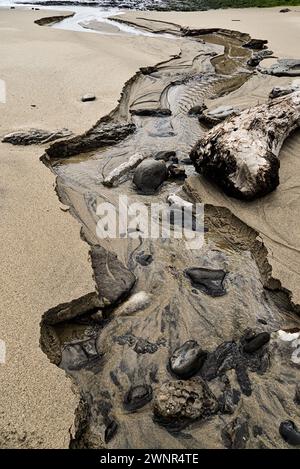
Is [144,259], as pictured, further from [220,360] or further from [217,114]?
[217,114]

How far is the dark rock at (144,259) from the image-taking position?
3085mm

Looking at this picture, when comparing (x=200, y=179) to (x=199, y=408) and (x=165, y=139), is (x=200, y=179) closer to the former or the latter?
(x=165, y=139)

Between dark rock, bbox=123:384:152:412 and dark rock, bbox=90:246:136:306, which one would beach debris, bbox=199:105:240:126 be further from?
dark rock, bbox=123:384:152:412

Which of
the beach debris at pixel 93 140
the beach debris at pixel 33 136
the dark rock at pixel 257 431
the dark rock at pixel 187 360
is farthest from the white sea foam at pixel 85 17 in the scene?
the dark rock at pixel 257 431

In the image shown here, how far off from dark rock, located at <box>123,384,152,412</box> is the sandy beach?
11.3 inches

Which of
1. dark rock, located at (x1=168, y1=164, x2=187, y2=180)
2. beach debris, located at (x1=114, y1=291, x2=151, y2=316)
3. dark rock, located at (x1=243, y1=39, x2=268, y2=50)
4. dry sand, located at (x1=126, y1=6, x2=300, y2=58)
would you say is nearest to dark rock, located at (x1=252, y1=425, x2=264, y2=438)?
beach debris, located at (x1=114, y1=291, x2=151, y2=316)

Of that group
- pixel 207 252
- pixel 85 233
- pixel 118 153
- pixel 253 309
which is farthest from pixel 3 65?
pixel 253 309

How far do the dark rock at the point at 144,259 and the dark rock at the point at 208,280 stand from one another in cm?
30

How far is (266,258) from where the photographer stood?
3.01 metres

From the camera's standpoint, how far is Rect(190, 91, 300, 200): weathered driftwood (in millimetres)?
3607

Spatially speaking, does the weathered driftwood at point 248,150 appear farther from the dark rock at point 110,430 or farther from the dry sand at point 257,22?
the dry sand at point 257,22

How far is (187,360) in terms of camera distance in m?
2.30

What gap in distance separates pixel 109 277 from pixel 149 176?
1.39 m

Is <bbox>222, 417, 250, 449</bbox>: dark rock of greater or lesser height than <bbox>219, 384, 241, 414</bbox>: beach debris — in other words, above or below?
below
